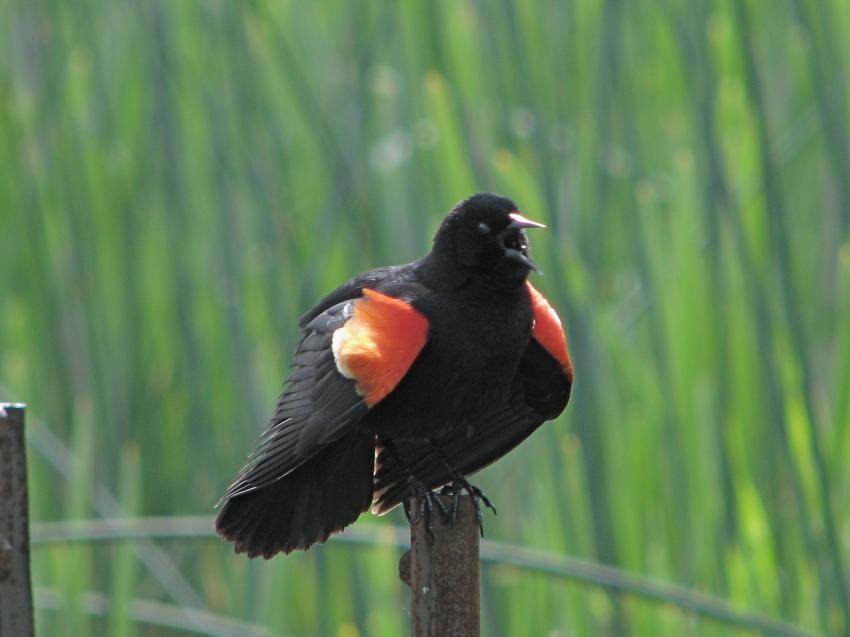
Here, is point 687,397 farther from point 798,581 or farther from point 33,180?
point 33,180

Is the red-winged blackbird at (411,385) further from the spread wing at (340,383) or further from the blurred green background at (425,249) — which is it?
the blurred green background at (425,249)

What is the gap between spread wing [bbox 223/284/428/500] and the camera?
1493 millimetres

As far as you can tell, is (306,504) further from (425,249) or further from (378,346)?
(425,249)

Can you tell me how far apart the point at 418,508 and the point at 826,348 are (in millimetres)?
1320

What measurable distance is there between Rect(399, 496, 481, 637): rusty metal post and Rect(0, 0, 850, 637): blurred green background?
573 mm

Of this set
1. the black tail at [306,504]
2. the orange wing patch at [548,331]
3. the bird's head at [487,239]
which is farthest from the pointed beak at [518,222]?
the black tail at [306,504]

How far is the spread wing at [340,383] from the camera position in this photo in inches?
58.8

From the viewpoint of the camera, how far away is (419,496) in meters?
1.63

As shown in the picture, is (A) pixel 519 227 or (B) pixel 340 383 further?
(A) pixel 519 227

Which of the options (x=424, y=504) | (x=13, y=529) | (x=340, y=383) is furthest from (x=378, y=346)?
(x=13, y=529)

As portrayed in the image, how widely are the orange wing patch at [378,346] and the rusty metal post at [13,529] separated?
584 millimetres

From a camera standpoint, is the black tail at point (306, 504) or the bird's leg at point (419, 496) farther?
the black tail at point (306, 504)

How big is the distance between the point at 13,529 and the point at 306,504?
70 centimetres

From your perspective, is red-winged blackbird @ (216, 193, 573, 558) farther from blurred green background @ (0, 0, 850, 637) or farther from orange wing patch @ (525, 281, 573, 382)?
blurred green background @ (0, 0, 850, 637)
